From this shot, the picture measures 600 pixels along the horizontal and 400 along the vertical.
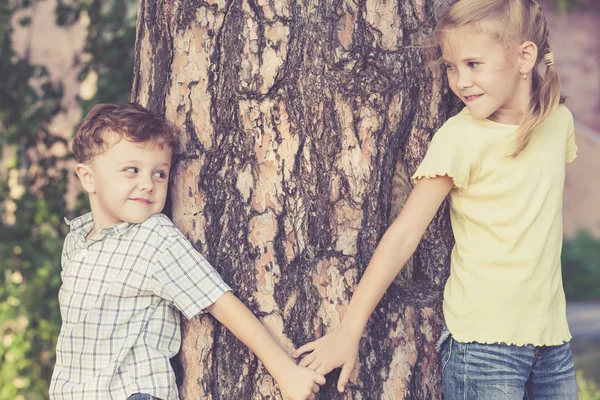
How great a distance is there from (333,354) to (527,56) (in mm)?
924

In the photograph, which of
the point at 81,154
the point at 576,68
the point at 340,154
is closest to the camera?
the point at 340,154

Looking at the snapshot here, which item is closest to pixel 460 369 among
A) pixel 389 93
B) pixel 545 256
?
pixel 545 256

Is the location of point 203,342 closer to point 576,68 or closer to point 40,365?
point 40,365

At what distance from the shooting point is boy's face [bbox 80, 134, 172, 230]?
216cm

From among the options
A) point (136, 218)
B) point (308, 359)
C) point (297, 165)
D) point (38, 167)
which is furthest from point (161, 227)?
point (38, 167)

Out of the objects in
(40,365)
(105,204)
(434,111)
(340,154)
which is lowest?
(40,365)

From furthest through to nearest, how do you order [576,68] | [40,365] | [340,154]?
[576,68] < [40,365] < [340,154]

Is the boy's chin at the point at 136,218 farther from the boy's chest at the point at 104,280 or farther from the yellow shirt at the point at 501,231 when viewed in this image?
the yellow shirt at the point at 501,231

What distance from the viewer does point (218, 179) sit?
2.17 meters

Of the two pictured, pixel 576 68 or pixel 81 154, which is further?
pixel 576 68

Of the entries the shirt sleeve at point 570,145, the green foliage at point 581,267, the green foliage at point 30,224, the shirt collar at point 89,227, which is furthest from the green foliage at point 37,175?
the green foliage at point 581,267

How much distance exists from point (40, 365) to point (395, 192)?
2761 mm

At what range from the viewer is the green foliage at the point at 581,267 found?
7.25m

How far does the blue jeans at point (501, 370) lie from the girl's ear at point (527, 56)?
0.73 m
